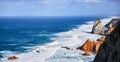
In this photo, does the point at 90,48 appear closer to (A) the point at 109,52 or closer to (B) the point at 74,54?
(B) the point at 74,54

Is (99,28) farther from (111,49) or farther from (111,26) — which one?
(111,49)

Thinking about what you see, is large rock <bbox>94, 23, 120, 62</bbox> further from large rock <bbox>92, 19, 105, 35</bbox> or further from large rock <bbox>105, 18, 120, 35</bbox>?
large rock <bbox>92, 19, 105, 35</bbox>

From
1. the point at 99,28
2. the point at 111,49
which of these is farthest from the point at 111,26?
the point at 111,49

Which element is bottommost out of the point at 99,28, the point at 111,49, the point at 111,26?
Result: the point at 99,28

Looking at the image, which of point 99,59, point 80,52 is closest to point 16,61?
point 80,52

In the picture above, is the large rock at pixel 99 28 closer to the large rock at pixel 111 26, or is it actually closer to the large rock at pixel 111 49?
the large rock at pixel 111 26

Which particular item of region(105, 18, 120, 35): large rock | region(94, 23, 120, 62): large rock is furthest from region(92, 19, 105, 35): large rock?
region(94, 23, 120, 62): large rock

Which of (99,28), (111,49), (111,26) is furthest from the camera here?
(99,28)

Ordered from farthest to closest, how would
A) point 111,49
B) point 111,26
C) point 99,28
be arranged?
point 99,28 → point 111,26 → point 111,49
